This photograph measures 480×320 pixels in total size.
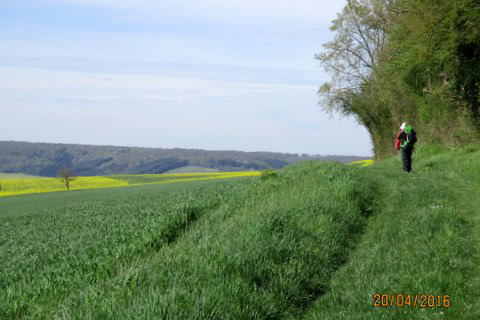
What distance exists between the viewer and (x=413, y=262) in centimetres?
621

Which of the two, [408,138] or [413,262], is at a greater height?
[408,138]

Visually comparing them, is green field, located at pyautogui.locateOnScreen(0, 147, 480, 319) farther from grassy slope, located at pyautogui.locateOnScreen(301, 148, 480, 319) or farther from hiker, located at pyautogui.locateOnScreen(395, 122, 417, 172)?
hiker, located at pyautogui.locateOnScreen(395, 122, 417, 172)

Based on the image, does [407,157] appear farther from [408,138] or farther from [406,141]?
[408,138]

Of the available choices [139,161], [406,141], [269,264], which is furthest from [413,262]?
[139,161]

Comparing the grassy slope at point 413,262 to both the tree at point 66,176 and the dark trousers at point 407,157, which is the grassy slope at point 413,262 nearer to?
the dark trousers at point 407,157

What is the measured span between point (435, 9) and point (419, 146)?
1546 cm

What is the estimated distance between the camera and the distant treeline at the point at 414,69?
584 inches

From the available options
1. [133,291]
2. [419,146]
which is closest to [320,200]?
[133,291]

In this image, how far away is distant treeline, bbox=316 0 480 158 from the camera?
14.8 meters

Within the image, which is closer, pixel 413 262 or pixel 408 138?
pixel 413 262

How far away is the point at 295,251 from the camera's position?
6.44m
